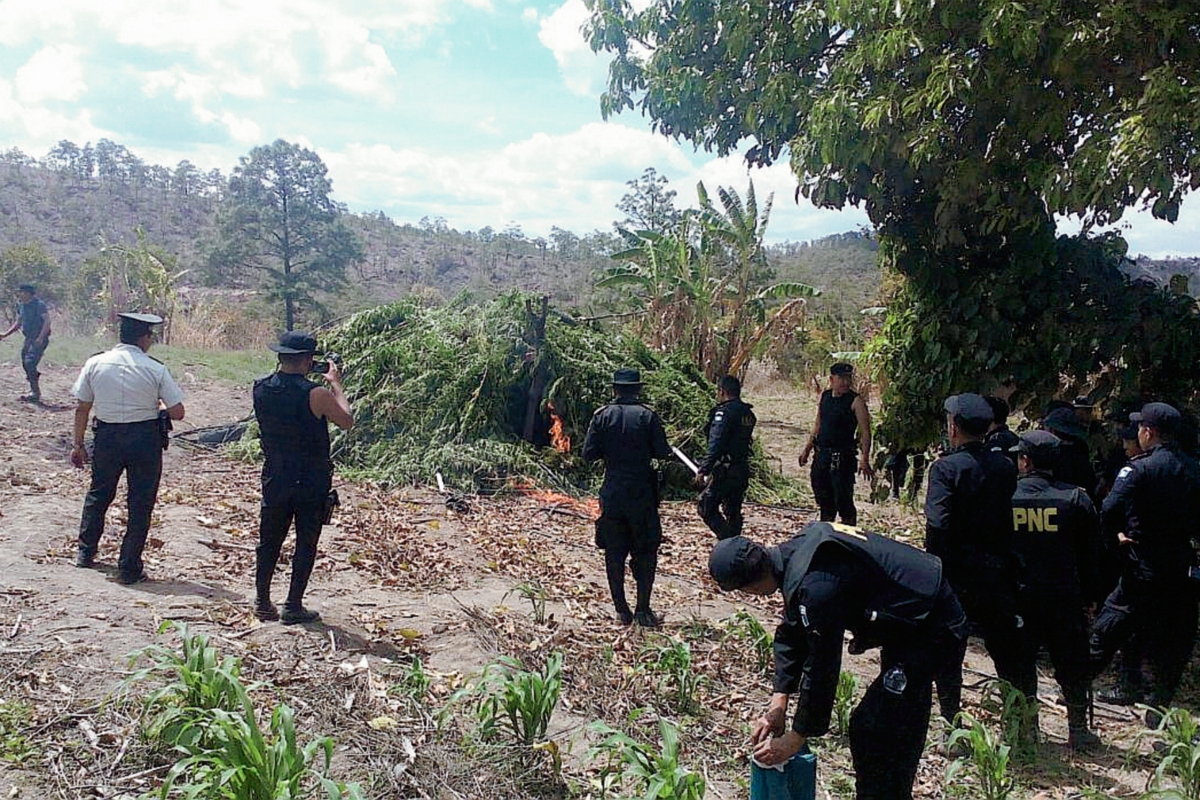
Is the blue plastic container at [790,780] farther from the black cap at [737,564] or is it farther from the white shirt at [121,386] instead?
the white shirt at [121,386]

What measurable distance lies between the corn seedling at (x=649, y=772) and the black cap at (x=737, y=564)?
0.78 m

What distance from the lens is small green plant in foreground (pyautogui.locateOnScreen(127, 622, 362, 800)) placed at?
3.39 m

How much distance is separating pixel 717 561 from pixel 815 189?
15.7 feet

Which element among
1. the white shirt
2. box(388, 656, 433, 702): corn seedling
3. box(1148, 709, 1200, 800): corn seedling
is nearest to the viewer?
box(1148, 709, 1200, 800): corn seedling

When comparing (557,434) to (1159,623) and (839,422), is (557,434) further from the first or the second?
(1159,623)

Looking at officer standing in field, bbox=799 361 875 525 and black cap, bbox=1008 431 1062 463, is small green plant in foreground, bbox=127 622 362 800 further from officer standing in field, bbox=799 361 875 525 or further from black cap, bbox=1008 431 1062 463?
officer standing in field, bbox=799 361 875 525

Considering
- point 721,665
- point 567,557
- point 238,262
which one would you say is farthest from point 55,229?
point 721,665

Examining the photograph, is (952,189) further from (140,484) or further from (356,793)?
(140,484)

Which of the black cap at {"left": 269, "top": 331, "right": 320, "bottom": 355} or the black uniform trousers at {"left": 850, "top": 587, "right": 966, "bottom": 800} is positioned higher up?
the black cap at {"left": 269, "top": 331, "right": 320, "bottom": 355}

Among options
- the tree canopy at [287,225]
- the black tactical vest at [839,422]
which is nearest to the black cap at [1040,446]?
the black tactical vest at [839,422]

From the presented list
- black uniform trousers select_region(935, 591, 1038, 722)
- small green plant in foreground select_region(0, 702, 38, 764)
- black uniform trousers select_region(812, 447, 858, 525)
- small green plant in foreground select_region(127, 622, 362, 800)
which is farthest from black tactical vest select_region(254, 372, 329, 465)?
black uniform trousers select_region(812, 447, 858, 525)

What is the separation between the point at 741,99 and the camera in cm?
786

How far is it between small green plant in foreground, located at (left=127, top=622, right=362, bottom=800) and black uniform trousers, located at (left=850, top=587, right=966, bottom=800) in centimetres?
191

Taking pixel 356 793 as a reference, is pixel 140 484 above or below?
above
